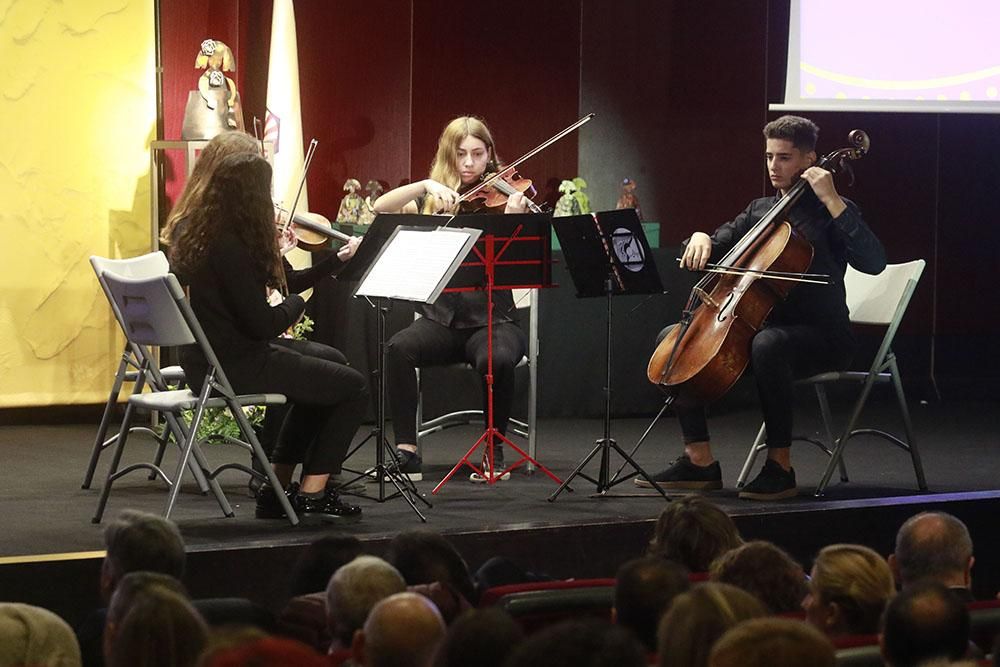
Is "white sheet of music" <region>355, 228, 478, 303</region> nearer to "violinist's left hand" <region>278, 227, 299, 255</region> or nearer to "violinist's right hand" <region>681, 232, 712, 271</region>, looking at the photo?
"violinist's left hand" <region>278, 227, 299, 255</region>

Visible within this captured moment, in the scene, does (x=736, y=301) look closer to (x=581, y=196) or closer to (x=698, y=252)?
(x=698, y=252)

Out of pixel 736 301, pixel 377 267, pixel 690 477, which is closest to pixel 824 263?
pixel 736 301

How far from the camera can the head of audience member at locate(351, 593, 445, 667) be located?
2141mm

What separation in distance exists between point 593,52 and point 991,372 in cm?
276

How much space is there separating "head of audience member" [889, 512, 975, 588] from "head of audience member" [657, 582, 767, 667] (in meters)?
1.02

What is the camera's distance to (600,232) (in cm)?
484

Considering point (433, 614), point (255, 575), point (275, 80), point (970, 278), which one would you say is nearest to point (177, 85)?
point (275, 80)

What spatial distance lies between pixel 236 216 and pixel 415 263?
56 cm

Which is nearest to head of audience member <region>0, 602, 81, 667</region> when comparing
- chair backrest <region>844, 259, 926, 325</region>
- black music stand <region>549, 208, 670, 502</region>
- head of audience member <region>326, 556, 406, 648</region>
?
head of audience member <region>326, 556, 406, 648</region>

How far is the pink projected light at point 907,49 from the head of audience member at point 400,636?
18.0 feet

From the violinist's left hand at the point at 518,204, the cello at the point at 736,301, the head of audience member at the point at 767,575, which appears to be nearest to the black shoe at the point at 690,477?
the cello at the point at 736,301

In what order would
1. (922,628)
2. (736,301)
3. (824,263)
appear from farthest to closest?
1. (824,263)
2. (736,301)
3. (922,628)

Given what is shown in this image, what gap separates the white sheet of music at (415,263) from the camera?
452 centimetres

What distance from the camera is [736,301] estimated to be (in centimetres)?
482
